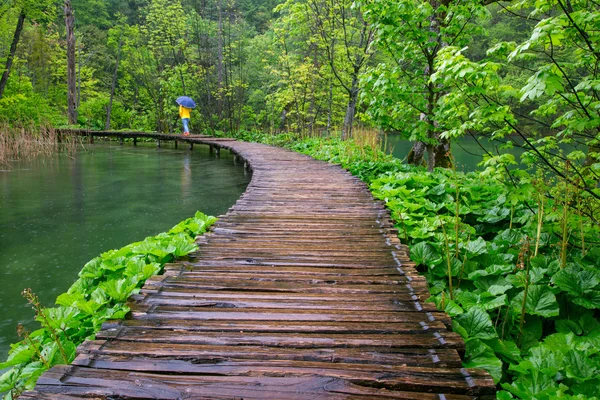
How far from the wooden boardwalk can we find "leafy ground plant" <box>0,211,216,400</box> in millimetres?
176

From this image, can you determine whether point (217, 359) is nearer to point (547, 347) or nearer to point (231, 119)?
point (547, 347)

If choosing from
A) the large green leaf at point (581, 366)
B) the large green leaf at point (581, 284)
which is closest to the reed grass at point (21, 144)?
the large green leaf at point (581, 284)

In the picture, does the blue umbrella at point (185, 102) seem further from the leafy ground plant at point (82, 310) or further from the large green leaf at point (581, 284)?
the large green leaf at point (581, 284)

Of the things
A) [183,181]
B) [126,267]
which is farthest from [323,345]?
[183,181]

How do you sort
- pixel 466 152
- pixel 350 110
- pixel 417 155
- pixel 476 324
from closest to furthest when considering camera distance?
pixel 476 324, pixel 417 155, pixel 466 152, pixel 350 110

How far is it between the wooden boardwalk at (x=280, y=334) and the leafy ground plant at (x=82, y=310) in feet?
0.58

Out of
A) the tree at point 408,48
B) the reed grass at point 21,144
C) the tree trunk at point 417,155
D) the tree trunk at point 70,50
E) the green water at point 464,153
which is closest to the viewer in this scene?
the tree at point 408,48

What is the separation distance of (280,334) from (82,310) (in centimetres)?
122

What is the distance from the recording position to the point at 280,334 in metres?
1.95

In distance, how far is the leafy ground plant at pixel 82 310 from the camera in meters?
2.01

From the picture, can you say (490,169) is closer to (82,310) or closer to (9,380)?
(82,310)

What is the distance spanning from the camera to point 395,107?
5680mm

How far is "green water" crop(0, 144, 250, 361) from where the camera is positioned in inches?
173

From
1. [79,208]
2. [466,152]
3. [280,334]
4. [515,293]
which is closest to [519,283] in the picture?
[515,293]
